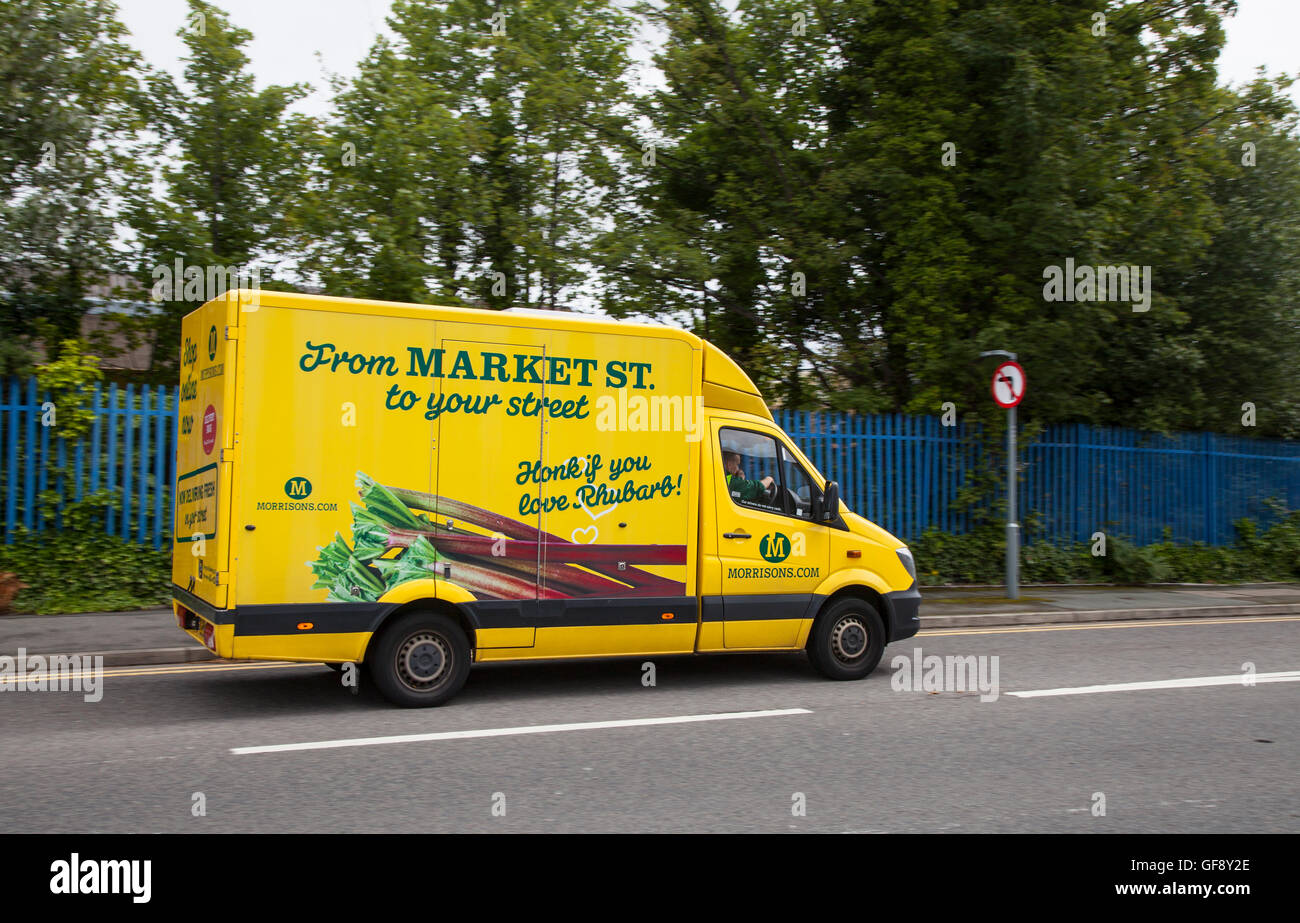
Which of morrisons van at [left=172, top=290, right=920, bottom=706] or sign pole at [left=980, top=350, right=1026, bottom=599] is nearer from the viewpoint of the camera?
morrisons van at [left=172, top=290, right=920, bottom=706]

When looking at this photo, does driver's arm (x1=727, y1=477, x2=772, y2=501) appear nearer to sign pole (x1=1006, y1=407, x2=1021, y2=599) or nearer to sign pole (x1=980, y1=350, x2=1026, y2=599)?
sign pole (x1=980, y1=350, x2=1026, y2=599)

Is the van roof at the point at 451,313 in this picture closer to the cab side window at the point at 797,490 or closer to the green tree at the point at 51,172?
the cab side window at the point at 797,490

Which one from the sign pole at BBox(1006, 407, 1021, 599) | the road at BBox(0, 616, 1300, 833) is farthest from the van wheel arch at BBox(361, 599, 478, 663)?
the sign pole at BBox(1006, 407, 1021, 599)

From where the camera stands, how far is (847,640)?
29.7 ft

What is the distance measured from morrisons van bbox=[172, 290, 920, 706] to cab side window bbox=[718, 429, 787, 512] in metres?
0.02

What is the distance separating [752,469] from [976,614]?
5.69 m

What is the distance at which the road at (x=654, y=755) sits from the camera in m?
5.30

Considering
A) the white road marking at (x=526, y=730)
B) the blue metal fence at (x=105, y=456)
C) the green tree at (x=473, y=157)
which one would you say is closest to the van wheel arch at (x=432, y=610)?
the white road marking at (x=526, y=730)

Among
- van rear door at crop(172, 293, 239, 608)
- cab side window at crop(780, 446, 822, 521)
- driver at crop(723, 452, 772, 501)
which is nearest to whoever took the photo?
van rear door at crop(172, 293, 239, 608)

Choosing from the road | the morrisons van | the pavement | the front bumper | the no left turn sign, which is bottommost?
the road

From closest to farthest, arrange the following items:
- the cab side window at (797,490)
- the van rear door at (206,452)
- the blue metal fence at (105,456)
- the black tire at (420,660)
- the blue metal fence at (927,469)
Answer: the van rear door at (206,452) → the black tire at (420,660) → the cab side window at (797,490) → the blue metal fence at (105,456) → the blue metal fence at (927,469)

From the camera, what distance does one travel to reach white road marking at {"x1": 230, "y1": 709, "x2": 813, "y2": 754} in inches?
256

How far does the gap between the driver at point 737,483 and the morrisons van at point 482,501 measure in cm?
2

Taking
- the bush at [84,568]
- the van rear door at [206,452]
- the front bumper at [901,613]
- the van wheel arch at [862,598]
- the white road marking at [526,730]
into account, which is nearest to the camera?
the white road marking at [526,730]
